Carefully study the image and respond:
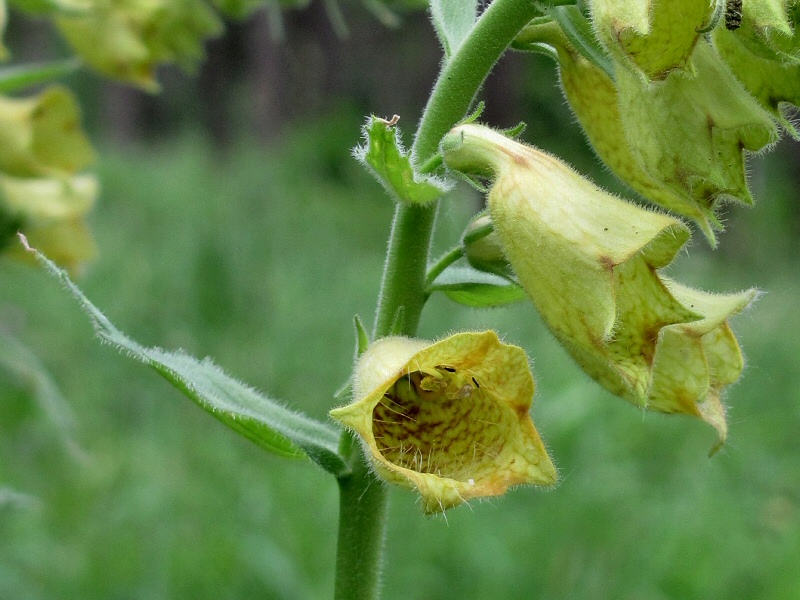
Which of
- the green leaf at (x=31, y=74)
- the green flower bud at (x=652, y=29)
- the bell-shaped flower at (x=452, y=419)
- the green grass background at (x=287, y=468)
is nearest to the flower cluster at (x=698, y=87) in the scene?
the green flower bud at (x=652, y=29)

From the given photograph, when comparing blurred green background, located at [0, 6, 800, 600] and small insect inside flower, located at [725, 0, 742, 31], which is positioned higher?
small insect inside flower, located at [725, 0, 742, 31]

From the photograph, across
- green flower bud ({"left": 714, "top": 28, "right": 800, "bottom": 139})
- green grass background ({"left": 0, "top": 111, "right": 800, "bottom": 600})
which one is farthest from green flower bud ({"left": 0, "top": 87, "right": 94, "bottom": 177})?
green flower bud ({"left": 714, "top": 28, "right": 800, "bottom": 139})

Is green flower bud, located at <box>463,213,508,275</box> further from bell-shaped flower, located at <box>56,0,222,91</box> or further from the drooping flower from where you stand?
bell-shaped flower, located at <box>56,0,222,91</box>

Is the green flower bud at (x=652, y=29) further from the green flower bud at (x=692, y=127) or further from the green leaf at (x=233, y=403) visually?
the green leaf at (x=233, y=403)

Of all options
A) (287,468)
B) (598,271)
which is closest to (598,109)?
(598,271)

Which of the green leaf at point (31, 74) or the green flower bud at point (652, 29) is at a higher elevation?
the green flower bud at point (652, 29)
